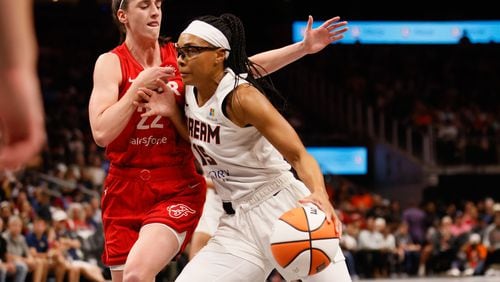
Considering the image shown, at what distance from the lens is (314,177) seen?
152 inches

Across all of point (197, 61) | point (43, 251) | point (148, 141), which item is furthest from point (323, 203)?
point (43, 251)

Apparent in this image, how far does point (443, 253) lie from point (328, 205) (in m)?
12.3

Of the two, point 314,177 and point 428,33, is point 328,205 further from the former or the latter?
point 428,33

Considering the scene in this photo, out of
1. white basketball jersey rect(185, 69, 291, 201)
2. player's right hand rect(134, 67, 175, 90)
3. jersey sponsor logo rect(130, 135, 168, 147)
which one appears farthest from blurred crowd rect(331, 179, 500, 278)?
player's right hand rect(134, 67, 175, 90)

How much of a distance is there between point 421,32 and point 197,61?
854 inches

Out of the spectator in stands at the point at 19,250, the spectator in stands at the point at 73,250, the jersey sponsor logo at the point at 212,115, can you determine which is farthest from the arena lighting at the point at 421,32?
the jersey sponsor logo at the point at 212,115

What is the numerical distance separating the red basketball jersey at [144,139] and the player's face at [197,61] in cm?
33

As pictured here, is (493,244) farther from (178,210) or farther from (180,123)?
(180,123)

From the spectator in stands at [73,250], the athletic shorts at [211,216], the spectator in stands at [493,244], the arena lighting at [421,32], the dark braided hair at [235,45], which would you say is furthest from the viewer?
the arena lighting at [421,32]

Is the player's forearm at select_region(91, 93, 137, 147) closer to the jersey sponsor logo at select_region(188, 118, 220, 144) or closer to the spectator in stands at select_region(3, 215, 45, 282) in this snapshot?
the jersey sponsor logo at select_region(188, 118, 220, 144)

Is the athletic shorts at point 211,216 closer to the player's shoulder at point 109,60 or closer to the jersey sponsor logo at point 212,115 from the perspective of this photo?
the player's shoulder at point 109,60

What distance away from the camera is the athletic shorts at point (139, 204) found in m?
4.60

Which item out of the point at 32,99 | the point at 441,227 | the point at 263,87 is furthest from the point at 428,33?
the point at 32,99

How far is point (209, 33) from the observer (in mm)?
4336
